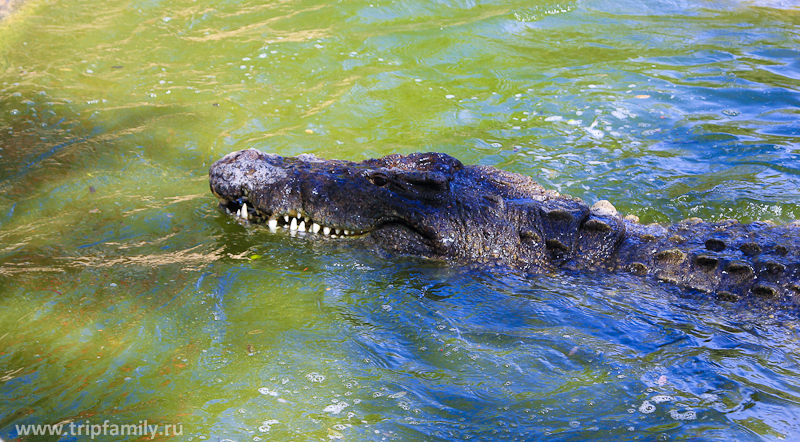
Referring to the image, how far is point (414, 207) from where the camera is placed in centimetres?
494

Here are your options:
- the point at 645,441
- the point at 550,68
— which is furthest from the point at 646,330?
the point at 550,68

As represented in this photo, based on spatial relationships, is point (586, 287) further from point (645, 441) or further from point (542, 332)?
point (645, 441)

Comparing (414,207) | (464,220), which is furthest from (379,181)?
(464,220)

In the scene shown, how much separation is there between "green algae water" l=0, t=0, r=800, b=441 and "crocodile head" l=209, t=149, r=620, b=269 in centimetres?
21

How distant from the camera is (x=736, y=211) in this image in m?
6.03

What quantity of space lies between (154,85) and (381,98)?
9.85 ft

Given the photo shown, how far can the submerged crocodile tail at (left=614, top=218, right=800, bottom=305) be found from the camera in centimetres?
421

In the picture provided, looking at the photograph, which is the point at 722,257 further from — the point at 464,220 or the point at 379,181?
the point at 379,181

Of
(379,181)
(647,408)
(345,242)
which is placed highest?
(379,181)

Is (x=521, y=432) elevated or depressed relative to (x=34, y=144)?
depressed

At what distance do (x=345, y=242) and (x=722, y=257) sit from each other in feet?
9.76

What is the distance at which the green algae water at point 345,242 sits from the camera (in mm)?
3293

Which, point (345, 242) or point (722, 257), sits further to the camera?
point (345, 242)

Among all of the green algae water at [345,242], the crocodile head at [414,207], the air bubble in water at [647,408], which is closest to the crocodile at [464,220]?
the crocodile head at [414,207]
